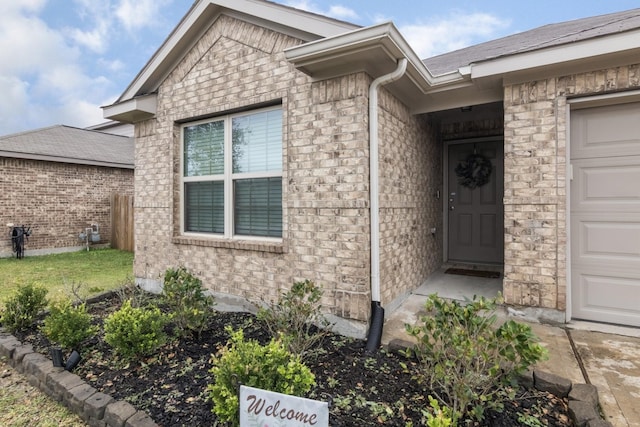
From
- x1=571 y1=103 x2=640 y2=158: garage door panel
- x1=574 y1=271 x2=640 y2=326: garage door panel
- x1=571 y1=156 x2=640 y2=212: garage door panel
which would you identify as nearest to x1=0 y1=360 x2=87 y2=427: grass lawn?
x1=574 y1=271 x2=640 y2=326: garage door panel

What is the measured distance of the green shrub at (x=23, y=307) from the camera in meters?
3.81

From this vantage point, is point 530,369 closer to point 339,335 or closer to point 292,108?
point 339,335

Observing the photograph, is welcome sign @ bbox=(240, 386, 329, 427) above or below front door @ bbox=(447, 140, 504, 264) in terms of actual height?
below

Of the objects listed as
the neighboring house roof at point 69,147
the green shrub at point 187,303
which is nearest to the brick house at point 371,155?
the green shrub at point 187,303

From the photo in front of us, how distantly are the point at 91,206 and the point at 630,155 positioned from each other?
1317cm

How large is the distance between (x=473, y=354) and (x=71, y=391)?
2982 mm

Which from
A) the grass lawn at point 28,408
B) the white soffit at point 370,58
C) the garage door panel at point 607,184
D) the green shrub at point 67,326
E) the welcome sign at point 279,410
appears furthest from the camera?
the garage door panel at point 607,184

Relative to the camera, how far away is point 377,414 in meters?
2.26

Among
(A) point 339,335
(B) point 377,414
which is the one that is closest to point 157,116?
(A) point 339,335

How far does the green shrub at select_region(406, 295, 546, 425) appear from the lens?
2.09 m

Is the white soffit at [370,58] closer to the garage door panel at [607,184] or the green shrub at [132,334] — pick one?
the garage door panel at [607,184]

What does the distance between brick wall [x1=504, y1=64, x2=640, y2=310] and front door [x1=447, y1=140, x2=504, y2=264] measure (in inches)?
90.8

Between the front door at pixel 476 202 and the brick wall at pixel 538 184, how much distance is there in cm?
231

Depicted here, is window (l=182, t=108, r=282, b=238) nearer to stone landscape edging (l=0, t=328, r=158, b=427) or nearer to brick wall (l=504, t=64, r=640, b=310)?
stone landscape edging (l=0, t=328, r=158, b=427)
